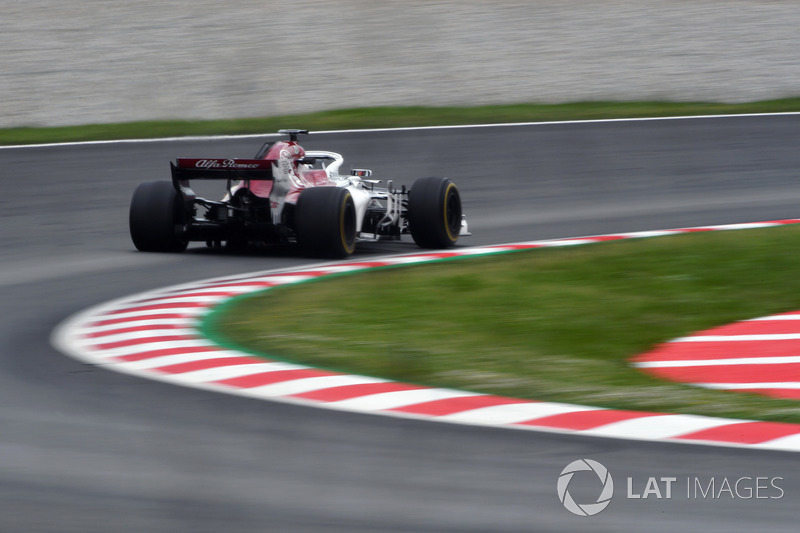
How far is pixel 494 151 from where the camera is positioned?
17688 millimetres

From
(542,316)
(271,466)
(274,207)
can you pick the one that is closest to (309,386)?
(271,466)

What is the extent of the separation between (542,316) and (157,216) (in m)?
4.89

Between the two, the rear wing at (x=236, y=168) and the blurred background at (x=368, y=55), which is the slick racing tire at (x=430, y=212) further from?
the blurred background at (x=368, y=55)

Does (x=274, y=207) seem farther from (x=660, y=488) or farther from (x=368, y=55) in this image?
(x=368, y=55)

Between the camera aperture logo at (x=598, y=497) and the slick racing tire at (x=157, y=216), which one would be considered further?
the slick racing tire at (x=157, y=216)

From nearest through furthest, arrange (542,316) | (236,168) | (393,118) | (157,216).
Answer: (542,316) → (236,168) → (157,216) → (393,118)

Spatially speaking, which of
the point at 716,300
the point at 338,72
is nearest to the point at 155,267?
the point at 716,300

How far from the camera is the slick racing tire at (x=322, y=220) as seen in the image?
35.8ft

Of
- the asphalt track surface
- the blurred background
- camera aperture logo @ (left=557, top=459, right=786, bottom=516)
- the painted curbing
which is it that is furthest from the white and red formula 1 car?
the blurred background

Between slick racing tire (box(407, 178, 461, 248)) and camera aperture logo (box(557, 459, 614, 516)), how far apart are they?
7.84 metres

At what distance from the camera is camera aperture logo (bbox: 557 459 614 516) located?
3.79m

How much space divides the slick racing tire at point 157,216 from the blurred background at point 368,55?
10.5 m

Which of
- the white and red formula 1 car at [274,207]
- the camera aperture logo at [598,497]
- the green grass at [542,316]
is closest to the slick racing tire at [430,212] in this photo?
the white and red formula 1 car at [274,207]

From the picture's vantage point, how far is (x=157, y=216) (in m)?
11.4
